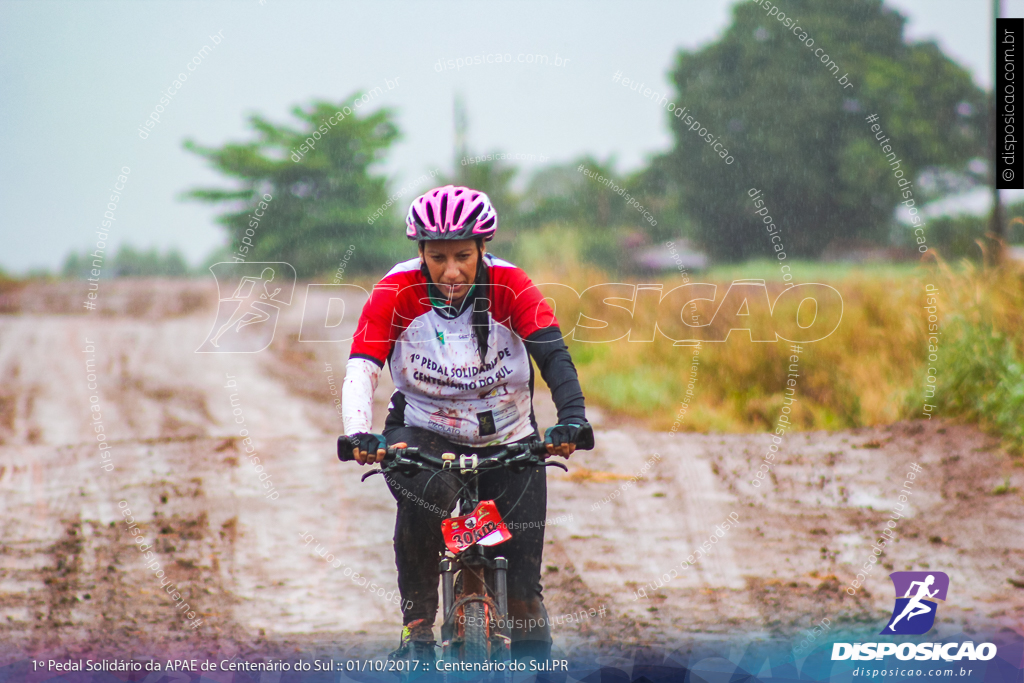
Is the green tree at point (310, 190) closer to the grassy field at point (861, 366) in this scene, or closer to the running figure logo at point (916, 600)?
the grassy field at point (861, 366)

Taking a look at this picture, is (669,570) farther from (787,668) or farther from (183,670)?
(183,670)

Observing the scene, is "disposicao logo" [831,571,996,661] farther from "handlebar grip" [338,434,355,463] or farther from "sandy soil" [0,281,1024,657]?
"handlebar grip" [338,434,355,463]

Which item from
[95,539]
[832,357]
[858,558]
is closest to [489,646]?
[858,558]

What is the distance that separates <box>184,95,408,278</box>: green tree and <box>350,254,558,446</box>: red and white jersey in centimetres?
1207

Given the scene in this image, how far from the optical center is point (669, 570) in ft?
20.4

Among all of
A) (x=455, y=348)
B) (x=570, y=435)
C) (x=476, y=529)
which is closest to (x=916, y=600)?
(x=570, y=435)

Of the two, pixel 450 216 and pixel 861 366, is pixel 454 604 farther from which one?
pixel 861 366

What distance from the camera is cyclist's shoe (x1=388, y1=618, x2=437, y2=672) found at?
3596 millimetres

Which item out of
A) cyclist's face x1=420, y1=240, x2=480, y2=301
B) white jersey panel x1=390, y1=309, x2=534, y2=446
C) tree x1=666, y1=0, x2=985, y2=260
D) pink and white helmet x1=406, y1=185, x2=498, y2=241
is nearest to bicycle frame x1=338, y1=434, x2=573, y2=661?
white jersey panel x1=390, y1=309, x2=534, y2=446

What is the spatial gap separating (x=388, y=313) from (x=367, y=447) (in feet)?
2.34

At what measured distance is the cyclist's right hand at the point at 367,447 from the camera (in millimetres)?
3270

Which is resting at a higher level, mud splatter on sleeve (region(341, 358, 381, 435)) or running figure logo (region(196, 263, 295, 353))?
running figure logo (region(196, 263, 295, 353))

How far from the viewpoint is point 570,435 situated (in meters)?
3.30

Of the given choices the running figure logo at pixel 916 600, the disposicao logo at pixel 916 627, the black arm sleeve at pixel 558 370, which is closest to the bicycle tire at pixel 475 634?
the black arm sleeve at pixel 558 370
